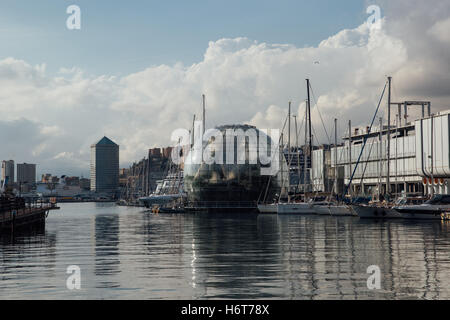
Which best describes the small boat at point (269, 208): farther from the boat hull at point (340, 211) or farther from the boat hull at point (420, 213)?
the boat hull at point (420, 213)

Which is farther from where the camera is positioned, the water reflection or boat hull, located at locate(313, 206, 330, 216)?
boat hull, located at locate(313, 206, 330, 216)

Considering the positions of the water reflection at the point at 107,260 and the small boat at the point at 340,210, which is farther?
the small boat at the point at 340,210

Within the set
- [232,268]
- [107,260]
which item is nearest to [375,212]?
[107,260]

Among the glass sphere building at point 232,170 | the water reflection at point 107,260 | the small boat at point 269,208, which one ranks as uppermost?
the glass sphere building at point 232,170

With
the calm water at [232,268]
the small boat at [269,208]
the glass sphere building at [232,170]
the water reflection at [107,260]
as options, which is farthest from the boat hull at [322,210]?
the water reflection at [107,260]

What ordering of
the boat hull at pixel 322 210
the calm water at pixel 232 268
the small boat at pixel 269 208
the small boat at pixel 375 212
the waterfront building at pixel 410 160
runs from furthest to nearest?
the small boat at pixel 269 208 < the waterfront building at pixel 410 160 < the boat hull at pixel 322 210 < the small boat at pixel 375 212 < the calm water at pixel 232 268

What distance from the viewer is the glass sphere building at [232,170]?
15025 cm

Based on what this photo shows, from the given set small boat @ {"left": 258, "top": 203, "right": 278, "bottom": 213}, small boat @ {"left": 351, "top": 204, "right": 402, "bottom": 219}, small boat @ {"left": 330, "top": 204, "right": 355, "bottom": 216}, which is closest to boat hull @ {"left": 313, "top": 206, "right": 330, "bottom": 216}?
small boat @ {"left": 330, "top": 204, "right": 355, "bottom": 216}

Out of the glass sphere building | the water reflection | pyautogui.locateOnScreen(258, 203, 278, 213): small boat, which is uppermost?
the glass sphere building

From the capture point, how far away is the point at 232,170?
500 feet

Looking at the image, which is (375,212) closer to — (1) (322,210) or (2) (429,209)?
(2) (429,209)

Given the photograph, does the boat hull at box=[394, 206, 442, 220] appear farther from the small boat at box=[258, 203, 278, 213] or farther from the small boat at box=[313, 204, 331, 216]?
the small boat at box=[258, 203, 278, 213]

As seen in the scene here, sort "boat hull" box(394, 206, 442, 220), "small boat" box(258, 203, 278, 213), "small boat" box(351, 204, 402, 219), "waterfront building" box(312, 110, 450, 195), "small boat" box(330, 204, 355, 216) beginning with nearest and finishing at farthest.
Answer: "boat hull" box(394, 206, 442, 220)
"small boat" box(351, 204, 402, 219)
"small boat" box(330, 204, 355, 216)
"waterfront building" box(312, 110, 450, 195)
"small boat" box(258, 203, 278, 213)

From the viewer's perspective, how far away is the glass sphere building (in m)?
150
